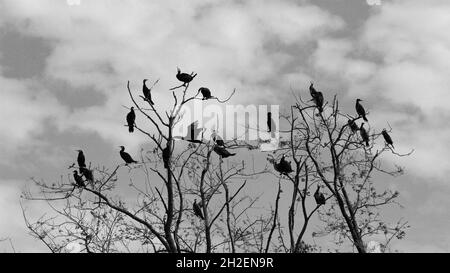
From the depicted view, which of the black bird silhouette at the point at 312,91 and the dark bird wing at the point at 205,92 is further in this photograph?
the black bird silhouette at the point at 312,91

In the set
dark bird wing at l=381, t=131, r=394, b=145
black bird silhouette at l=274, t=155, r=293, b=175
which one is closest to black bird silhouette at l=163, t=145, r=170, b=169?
black bird silhouette at l=274, t=155, r=293, b=175

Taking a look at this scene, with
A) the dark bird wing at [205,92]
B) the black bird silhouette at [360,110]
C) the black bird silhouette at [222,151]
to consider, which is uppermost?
the black bird silhouette at [360,110]

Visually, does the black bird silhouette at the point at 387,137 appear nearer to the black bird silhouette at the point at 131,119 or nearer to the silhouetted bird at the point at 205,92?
the silhouetted bird at the point at 205,92

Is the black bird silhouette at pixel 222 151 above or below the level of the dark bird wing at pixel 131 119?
below

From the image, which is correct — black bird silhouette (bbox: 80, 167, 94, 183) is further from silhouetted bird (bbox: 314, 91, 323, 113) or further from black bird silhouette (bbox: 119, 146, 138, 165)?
silhouetted bird (bbox: 314, 91, 323, 113)

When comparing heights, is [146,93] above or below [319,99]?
below

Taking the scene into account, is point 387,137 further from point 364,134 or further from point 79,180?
point 79,180

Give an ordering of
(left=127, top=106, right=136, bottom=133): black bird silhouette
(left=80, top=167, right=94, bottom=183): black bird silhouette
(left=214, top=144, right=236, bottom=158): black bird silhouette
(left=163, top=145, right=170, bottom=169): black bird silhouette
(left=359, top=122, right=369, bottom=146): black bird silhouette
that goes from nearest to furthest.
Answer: (left=163, top=145, right=170, bottom=169): black bird silhouette → (left=80, top=167, right=94, bottom=183): black bird silhouette → (left=127, top=106, right=136, bottom=133): black bird silhouette → (left=214, top=144, right=236, bottom=158): black bird silhouette → (left=359, top=122, right=369, bottom=146): black bird silhouette

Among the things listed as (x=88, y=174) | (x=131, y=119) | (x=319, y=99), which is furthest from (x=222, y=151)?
(x=319, y=99)

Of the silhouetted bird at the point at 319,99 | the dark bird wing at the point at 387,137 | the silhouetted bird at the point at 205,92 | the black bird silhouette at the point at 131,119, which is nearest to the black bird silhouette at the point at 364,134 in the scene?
the dark bird wing at the point at 387,137

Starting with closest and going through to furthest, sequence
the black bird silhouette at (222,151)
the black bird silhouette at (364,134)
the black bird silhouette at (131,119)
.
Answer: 1. the black bird silhouette at (131,119)
2. the black bird silhouette at (222,151)
3. the black bird silhouette at (364,134)

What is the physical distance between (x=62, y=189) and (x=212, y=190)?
297cm
